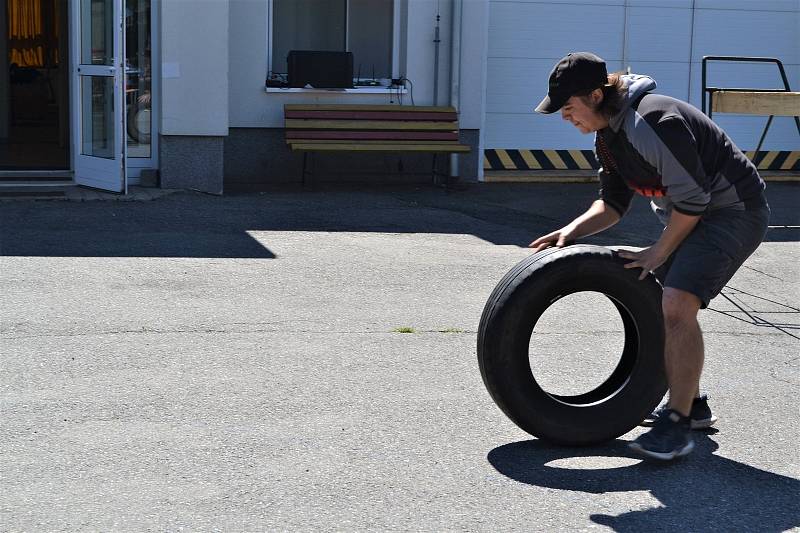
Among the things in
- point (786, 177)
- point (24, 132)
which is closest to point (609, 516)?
point (786, 177)

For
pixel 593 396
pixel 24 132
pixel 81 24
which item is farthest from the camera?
pixel 24 132

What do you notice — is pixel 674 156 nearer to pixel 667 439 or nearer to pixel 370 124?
pixel 667 439

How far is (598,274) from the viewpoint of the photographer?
5.11 metres

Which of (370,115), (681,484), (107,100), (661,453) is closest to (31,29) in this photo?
(107,100)

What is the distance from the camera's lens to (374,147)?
13.4 meters

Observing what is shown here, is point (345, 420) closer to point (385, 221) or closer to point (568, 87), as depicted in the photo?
point (568, 87)

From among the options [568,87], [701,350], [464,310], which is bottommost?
[464,310]

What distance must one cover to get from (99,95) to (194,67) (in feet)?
3.36

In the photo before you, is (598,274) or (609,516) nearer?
(609,516)

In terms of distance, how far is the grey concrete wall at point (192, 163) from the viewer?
12.8m

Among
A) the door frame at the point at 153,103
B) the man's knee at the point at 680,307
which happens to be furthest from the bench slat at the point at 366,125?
the man's knee at the point at 680,307

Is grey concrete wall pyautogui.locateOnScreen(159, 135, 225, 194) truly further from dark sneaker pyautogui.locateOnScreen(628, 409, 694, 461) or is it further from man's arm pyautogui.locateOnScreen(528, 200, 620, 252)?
dark sneaker pyautogui.locateOnScreen(628, 409, 694, 461)

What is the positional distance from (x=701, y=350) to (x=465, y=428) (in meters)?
1.10

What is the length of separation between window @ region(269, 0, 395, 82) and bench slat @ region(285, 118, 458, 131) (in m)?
1.02
